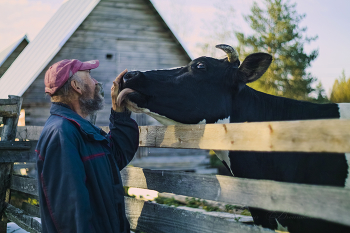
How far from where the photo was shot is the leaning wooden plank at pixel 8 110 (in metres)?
4.57

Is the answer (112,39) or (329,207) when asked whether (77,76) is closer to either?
(329,207)

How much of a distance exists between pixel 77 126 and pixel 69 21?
9759 mm

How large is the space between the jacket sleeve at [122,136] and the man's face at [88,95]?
18 cm

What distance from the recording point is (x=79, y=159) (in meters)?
2.07

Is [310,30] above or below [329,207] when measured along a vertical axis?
above

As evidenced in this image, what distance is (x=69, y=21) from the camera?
11.0 metres

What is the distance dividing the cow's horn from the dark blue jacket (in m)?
1.23

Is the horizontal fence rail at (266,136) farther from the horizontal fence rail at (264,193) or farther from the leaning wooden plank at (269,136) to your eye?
the horizontal fence rail at (264,193)

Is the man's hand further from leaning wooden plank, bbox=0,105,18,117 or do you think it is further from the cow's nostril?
leaning wooden plank, bbox=0,105,18,117

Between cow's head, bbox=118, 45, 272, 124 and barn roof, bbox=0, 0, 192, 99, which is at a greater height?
barn roof, bbox=0, 0, 192, 99

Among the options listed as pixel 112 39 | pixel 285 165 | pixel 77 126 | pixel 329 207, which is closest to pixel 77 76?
pixel 77 126

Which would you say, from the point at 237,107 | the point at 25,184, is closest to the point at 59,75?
the point at 237,107

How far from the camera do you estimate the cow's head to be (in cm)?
270

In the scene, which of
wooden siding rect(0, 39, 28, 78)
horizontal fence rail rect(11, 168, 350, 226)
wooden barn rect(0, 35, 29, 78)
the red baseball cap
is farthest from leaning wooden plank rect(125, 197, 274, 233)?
wooden siding rect(0, 39, 28, 78)
